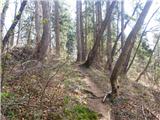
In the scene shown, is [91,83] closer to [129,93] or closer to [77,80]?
[77,80]

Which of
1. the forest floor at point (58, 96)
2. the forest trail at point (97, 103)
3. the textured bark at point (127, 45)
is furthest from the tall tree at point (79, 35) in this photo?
the textured bark at point (127, 45)

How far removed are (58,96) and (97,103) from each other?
2238 millimetres

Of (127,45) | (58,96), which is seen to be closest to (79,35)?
(127,45)

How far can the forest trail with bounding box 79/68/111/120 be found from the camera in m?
11.4

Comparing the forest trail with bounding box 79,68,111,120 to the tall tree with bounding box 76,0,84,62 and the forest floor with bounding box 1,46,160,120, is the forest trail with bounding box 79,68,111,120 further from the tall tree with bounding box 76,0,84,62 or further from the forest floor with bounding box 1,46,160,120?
the tall tree with bounding box 76,0,84,62

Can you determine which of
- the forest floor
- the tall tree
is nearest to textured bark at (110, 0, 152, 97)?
the forest floor

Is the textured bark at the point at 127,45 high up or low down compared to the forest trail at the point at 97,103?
up

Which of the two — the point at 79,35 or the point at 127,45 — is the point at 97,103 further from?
the point at 79,35

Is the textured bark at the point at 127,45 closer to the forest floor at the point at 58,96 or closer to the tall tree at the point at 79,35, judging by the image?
the forest floor at the point at 58,96

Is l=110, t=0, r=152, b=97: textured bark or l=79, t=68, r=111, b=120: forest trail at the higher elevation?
l=110, t=0, r=152, b=97: textured bark

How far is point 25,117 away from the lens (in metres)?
8.56

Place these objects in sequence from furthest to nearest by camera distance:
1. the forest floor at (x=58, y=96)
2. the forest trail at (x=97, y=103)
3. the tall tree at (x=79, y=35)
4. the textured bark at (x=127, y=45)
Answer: the tall tree at (x=79, y=35) < the textured bark at (x=127, y=45) < the forest trail at (x=97, y=103) < the forest floor at (x=58, y=96)

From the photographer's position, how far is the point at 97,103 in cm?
1217

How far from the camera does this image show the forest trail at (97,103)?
37.4ft
